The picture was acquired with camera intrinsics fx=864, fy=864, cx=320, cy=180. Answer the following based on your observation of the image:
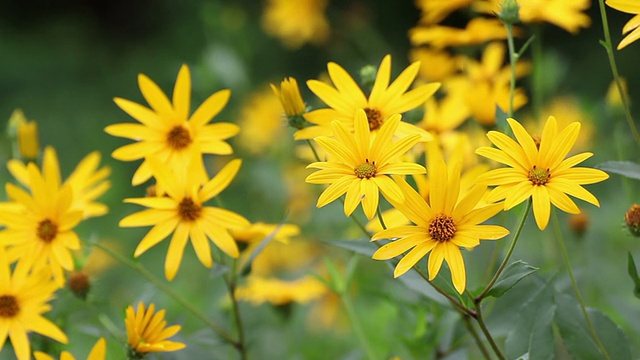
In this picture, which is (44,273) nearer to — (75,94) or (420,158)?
(420,158)

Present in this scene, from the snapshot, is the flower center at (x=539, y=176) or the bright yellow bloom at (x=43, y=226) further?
the bright yellow bloom at (x=43, y=226)

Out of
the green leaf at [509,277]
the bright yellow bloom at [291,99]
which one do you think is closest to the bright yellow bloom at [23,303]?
the bright yellow bloom at [291,99]

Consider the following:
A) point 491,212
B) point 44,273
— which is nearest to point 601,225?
point 491,212

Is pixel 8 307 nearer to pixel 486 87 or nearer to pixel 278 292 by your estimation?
pixel 278 292

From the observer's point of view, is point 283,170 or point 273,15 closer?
point 283,170

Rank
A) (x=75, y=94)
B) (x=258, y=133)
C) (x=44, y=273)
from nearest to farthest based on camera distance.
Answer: (x=44, y=273), (x=258, y=133), (x=75, y=94)

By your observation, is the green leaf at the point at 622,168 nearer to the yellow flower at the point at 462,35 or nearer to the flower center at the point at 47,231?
the yellow flower at the point at 462,35

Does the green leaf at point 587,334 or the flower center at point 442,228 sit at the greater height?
the flower center at point 442,228
